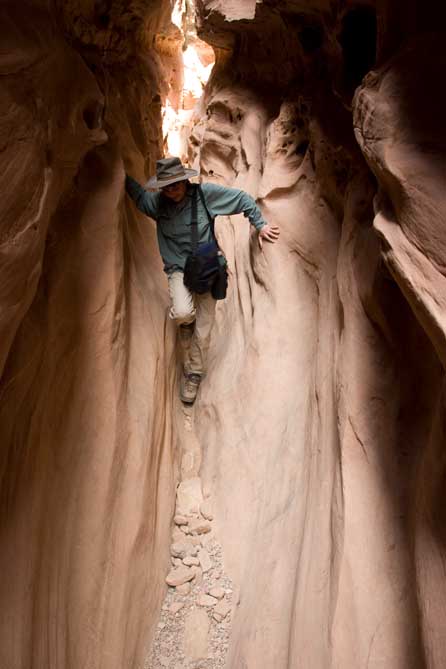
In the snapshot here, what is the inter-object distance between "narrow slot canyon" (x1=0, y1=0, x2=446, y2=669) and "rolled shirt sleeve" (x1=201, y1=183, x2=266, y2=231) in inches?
8.5

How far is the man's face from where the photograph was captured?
334 centimetres

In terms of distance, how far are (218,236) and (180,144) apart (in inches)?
152

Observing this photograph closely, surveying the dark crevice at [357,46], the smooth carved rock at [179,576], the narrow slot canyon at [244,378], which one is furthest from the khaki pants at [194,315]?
the dark crevice at [357,46]

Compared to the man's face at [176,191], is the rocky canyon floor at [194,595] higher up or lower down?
lower down

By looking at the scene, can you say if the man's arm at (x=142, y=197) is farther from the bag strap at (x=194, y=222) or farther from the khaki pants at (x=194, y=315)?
the khaki pants at (x=194, y=315)

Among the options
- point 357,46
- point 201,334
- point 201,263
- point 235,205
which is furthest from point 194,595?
point 357,46

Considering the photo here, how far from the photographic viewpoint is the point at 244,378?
12.0 feet

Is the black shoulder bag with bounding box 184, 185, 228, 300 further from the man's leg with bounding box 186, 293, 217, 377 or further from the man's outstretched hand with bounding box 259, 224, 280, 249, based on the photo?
the man's outstretched hand with bounding box 259, 224, 280, 249

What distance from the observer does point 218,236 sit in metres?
4.83

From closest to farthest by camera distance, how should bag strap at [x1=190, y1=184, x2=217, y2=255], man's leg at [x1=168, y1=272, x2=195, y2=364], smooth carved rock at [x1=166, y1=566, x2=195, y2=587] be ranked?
1. smooth carved rock at [x1=166, y1=566, x2=195, y2=587]
2. bag strap at [x1=190, y1=184, x2=217, y2=255]
3. man's leg at [x1=168, y1=272, x2=195, y2=364]

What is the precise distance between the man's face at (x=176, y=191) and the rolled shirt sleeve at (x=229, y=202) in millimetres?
179

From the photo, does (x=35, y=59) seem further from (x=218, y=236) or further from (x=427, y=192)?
(x=218, y=236)

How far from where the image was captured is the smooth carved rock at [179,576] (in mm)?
3172

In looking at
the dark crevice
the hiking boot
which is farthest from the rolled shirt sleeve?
the hiking boot
